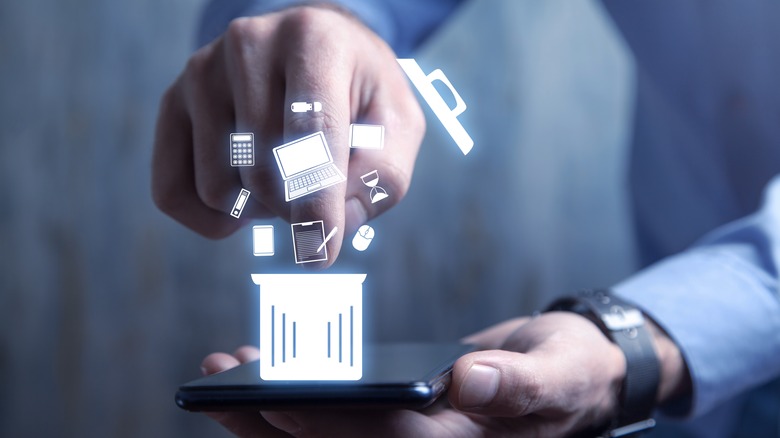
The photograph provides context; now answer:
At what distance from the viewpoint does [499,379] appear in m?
0.39

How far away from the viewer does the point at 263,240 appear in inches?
17.0

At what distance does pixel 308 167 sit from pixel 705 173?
69cm

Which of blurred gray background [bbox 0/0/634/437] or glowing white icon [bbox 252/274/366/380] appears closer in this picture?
glowing white icon [bbox 252/274/366/380]

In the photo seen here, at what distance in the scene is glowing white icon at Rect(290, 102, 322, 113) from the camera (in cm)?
42

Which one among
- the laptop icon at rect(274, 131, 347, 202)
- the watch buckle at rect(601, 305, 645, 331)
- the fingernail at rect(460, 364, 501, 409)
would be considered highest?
the laptop icon at rect(274, 131, 347, 202)

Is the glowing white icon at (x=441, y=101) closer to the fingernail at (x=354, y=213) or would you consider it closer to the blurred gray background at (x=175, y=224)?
the fingernail at (x=354, y=213)

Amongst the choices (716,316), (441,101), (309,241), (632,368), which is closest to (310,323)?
(309,241)

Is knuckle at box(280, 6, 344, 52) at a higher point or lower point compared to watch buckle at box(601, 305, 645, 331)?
higher

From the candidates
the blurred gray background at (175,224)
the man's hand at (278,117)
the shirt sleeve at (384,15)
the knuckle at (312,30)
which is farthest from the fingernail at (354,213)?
the blurred gray background at (175,224)

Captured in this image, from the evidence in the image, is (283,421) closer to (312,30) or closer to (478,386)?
(478,386)

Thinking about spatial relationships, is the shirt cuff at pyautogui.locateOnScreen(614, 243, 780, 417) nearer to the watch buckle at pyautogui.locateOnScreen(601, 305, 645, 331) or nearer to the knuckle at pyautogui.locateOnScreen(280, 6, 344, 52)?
the watch buckle at pyautogui.locateOnScreen(601, 305, 645, 331)

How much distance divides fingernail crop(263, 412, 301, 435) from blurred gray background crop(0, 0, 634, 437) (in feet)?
1.12

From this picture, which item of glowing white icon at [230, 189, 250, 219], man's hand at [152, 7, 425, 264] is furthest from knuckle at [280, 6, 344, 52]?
glowing white icon at [230, 189, 250, 219]

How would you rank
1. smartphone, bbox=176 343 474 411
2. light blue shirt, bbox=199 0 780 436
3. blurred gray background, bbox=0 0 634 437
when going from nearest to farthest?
1. smartphone, bbox=176 343 474 411
2. light blue shirt, bbox=199 0 780 436
3. blurred gray background, bbox=0 0 634 437
